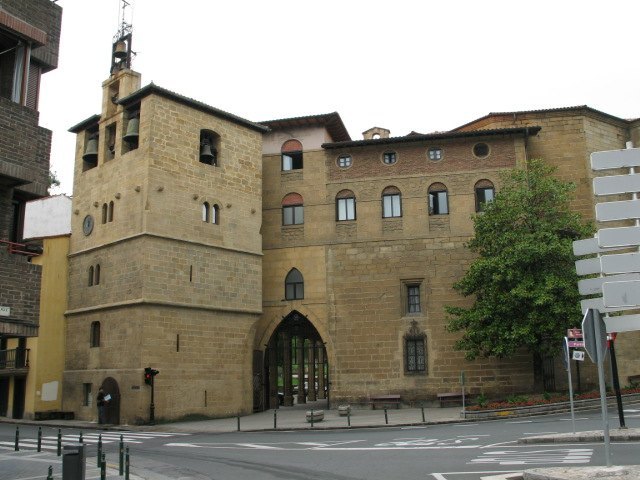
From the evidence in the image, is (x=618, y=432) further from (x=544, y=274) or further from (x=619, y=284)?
(x=544, y=274)

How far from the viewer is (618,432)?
15.9 meters

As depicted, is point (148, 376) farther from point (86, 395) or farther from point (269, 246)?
point (269, 246)

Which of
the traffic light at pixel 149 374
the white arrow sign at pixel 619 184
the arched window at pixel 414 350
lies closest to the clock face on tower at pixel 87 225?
the traffic light at pixel 149 374

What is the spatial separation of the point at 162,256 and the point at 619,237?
2277 cm

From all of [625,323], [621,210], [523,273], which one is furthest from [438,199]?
[621,210]

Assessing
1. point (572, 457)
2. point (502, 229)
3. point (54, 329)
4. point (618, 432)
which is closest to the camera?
point (572, 457)

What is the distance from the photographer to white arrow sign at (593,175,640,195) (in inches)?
397

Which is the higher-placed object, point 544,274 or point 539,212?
point 539,212

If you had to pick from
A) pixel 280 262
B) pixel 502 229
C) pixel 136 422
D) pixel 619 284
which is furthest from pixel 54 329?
pixel 619 284

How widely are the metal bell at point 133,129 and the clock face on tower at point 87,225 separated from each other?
4.29m

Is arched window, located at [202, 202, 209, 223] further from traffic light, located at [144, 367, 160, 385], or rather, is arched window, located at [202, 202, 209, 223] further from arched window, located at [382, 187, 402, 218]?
arched window, located at [382, 187, 402, 218]

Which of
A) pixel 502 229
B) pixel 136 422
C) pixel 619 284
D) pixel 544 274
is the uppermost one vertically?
pixel 502 229

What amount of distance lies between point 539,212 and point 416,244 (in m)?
6.26

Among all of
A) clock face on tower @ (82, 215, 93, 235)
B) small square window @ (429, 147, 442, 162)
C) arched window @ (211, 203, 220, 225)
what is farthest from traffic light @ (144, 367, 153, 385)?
small square window @ (429, 147, 442, 162)
